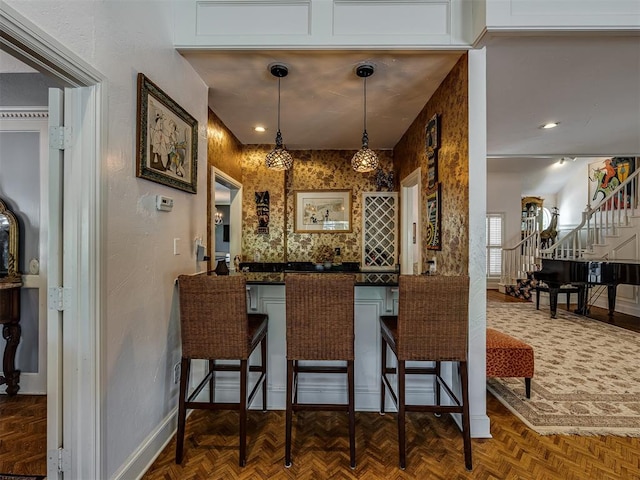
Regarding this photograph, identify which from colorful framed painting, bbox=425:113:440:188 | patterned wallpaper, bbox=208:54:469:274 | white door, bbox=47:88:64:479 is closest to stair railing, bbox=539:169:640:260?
patterned wallpaper, bbox=208:54:469:274

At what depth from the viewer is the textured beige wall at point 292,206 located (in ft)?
14.8

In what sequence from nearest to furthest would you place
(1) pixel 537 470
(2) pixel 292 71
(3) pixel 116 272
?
(3) pixel 116 272 → (1) pixel 537 470 → (2) pixel 292 71

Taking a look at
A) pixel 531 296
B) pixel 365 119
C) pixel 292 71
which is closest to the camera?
pixel 292 71

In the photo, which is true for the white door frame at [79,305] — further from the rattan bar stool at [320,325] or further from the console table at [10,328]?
the console table at [10,328]

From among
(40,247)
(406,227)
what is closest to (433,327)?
(406,227)

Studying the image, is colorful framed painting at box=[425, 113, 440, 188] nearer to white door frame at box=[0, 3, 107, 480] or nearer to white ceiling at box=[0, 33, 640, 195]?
white ceiling at box=[0, 33, 640, 195]

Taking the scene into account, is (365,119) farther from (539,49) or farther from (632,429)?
(632,429)

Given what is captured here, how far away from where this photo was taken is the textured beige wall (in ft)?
14.8

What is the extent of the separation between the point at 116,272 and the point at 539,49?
314 cm

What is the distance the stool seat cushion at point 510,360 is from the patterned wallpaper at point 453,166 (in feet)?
2.54

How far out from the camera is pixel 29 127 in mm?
2428

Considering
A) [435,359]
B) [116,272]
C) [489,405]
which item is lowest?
[489,405]

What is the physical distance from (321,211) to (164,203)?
288 cm

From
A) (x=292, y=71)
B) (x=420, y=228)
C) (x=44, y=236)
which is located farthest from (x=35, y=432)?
(x=420, y=228)
